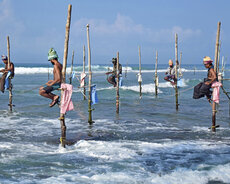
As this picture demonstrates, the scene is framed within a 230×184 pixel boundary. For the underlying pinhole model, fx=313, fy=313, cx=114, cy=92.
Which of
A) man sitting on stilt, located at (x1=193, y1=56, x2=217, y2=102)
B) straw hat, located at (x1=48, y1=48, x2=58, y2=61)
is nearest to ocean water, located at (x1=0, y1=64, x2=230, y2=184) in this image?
man sitting on stilt, located at (x1=193, y1=56, x2=217, y2=102)

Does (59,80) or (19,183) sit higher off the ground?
(59,80)

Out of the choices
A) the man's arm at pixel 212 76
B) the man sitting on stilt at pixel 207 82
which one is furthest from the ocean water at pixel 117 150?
the man's arm at pixel 212 76

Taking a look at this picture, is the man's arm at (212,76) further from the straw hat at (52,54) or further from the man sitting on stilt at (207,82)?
the straw hat at (52,54)

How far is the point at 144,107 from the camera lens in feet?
60.9

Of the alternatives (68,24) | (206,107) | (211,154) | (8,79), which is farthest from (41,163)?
(206,107)

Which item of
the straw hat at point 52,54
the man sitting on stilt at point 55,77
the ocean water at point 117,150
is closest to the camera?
the ocean water at point 117,150

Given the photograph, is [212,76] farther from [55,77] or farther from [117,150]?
[55,77]

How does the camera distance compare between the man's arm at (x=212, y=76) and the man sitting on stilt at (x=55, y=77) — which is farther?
the man's arm at (x=212, y=76)

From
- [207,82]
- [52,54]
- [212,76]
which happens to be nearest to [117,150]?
[52,54]

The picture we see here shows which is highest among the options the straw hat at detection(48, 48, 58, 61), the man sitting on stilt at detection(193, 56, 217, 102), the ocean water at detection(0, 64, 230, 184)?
the straw hat at detection(48, 48, 58, 61)

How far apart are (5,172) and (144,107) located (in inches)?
487

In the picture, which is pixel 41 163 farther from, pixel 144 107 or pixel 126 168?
pixel 144 107

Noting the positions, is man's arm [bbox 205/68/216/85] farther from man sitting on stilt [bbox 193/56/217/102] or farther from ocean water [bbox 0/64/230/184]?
ocean water [bbox 0/64/230/184]

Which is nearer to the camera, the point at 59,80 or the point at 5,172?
the point at 5,172
